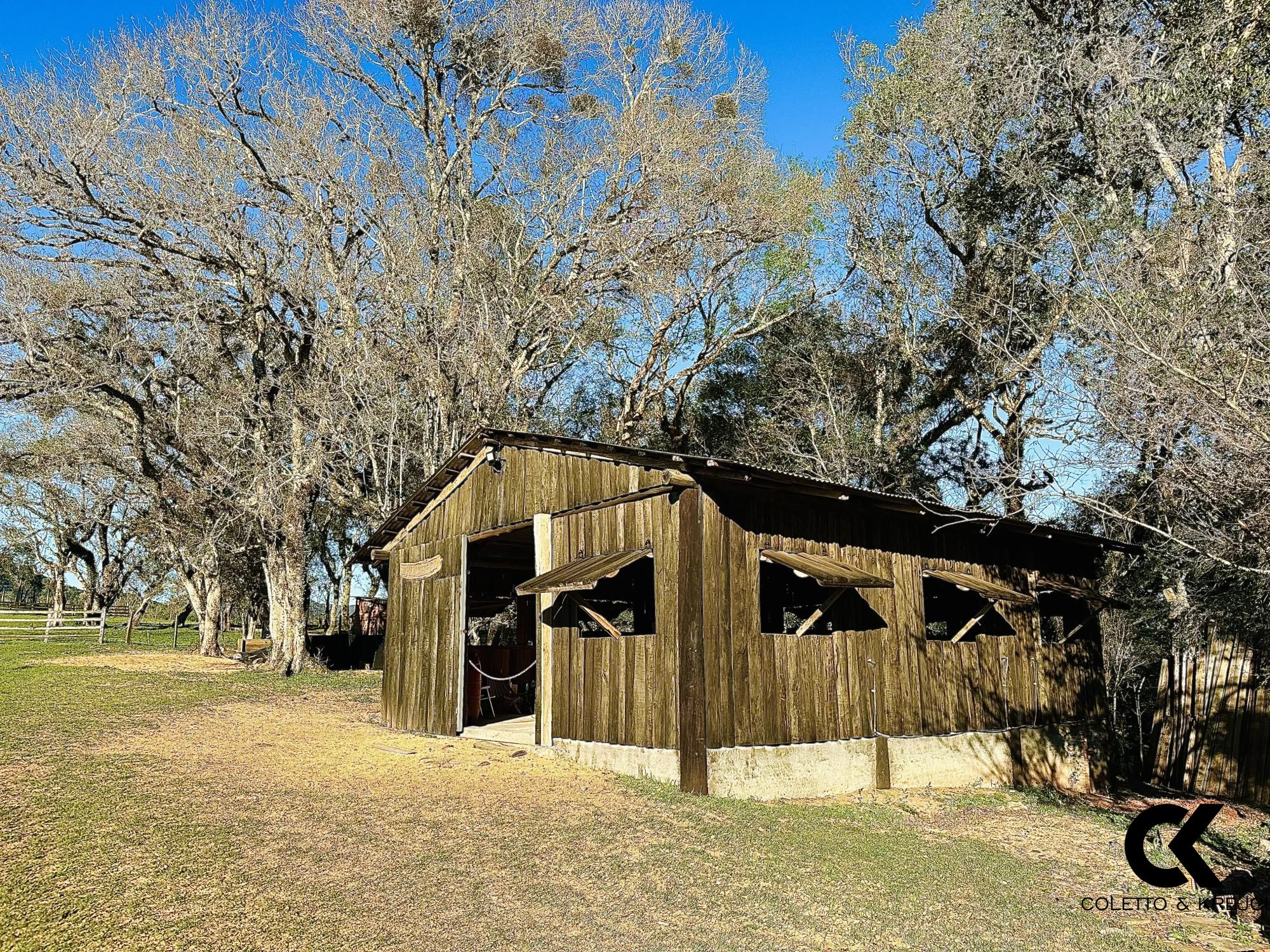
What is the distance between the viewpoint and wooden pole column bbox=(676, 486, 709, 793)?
9.16 metres

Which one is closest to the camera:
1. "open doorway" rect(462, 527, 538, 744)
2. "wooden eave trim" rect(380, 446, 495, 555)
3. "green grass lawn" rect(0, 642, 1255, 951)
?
"green grass lawn" rect(0, 642, 1255, 951)

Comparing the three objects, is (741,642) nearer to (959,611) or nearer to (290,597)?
(959,611)

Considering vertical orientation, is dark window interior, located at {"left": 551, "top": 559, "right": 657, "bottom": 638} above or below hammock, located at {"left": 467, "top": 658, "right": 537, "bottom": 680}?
above

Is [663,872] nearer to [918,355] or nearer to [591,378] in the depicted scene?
[918,355]

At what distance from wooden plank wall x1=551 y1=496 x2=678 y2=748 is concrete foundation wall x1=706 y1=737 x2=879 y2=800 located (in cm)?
62

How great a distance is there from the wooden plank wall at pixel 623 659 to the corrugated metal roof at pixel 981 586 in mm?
4316

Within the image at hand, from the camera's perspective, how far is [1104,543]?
14.6m

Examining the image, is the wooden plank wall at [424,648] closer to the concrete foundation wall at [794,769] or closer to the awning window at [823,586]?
the awning window at [823,586]

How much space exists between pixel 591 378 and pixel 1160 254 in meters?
18.1

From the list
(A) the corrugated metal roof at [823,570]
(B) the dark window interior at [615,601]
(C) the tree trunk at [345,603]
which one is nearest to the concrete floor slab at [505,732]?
(B) the dark window interior at [615,601]

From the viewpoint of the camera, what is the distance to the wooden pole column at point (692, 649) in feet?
30.0

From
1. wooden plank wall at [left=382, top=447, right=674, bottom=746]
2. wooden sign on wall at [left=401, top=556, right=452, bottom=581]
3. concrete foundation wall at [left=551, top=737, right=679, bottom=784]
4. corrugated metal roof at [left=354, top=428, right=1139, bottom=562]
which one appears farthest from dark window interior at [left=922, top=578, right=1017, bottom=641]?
wooden sign on wall at [left=401, top=556, right=452, bottom=581]

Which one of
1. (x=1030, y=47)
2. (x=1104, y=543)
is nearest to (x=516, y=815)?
(x=1104, y=543)

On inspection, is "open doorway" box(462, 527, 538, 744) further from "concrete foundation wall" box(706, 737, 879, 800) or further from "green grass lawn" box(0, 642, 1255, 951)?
"concrete foundation wall" box(706, 737, 879, 800)
